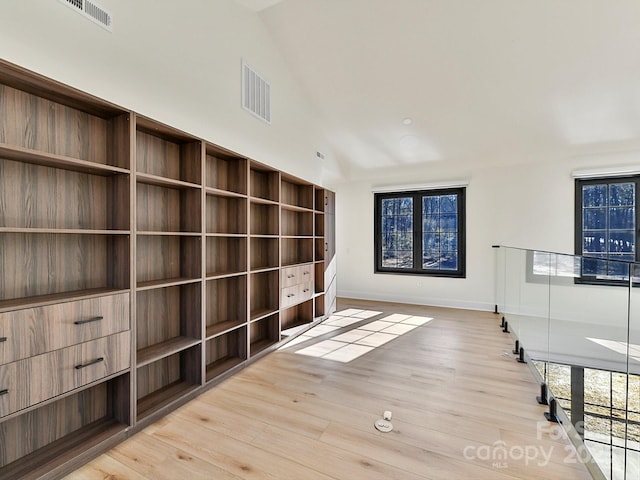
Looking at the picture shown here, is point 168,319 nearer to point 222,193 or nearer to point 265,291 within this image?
point 222,193

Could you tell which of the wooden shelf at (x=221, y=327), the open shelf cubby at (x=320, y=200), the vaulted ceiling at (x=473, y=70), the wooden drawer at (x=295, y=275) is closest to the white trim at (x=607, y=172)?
the vaulted ceiling at (x=473, y=70)

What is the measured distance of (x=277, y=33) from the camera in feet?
11.6

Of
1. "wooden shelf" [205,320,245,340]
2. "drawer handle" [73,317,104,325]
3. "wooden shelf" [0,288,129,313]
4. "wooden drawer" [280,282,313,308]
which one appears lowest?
"wooden shelf" [205,320,245,340]

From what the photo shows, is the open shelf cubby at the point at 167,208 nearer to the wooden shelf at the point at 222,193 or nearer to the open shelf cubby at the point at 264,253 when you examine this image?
the wooden shelf at the point at 222,193

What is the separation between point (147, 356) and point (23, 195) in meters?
1.16

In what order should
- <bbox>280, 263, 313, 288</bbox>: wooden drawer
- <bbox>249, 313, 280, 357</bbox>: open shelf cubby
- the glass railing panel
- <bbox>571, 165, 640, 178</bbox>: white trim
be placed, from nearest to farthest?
the glass railing panel → <bbox>249, 313, 280, 357</bbox>: open shelf cubby → <bbox>280, 263, 313, 288</bbox>: wooden drawer → <bbox>571, 165, 640, 178</bbox>: white trim

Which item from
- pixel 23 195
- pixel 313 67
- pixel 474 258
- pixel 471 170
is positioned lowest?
pixel 474 258

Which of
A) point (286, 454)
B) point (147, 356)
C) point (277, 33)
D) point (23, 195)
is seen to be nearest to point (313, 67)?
point (277, 33)

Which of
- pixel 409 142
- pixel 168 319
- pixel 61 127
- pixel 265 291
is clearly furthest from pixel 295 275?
pixel 409 142

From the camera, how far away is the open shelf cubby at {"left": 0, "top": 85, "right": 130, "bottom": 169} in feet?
4.97

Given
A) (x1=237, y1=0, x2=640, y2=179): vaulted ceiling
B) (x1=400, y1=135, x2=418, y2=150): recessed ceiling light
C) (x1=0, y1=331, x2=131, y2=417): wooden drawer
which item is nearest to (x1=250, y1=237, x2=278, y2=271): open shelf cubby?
(x1=0, y1=331, x2=131, y2=417): wooden drawer

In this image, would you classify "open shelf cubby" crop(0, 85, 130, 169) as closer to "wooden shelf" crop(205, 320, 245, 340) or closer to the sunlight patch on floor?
"wooden shelf" crop(205, 320, 245, 340)

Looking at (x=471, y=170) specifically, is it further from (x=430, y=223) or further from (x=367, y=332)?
(x=367, y=332)

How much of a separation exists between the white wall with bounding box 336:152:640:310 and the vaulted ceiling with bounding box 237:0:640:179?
0.29 meters
